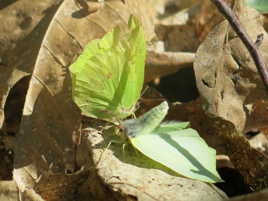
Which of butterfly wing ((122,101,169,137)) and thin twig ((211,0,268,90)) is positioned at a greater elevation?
thin twig ((211,0,268,90))

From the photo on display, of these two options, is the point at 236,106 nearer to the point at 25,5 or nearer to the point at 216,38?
the point at 216,38

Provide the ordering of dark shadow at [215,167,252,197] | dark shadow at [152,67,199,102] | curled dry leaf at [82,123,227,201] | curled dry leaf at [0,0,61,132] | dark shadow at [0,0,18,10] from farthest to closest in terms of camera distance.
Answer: dark shadow at [152,67,199,102], dark shadow at [0,0,18,10], curled dry leaf at [0,0,61,132], dark shadow at [215,167,252,197], curled dry leaf at [82,123,227,201]

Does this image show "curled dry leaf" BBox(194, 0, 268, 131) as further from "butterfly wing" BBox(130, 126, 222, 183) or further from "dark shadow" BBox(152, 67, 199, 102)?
"dark shadow" BBox(152, 67, 199, 102)

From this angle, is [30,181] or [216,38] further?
[216,38]

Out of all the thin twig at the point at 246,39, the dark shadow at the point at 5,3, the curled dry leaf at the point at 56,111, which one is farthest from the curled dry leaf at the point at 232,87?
the dark shadow at the point at 5,3

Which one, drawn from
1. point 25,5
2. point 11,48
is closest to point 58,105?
point 11,48

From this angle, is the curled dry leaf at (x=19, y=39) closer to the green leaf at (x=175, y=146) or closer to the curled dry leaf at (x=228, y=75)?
the green leaf at (x=175, y=146)

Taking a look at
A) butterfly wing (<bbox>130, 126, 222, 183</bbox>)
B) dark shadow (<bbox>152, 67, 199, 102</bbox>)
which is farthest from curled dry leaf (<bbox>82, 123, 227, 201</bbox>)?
dark shadow (<bbox>152, 67, 199, 102</bbox>)
